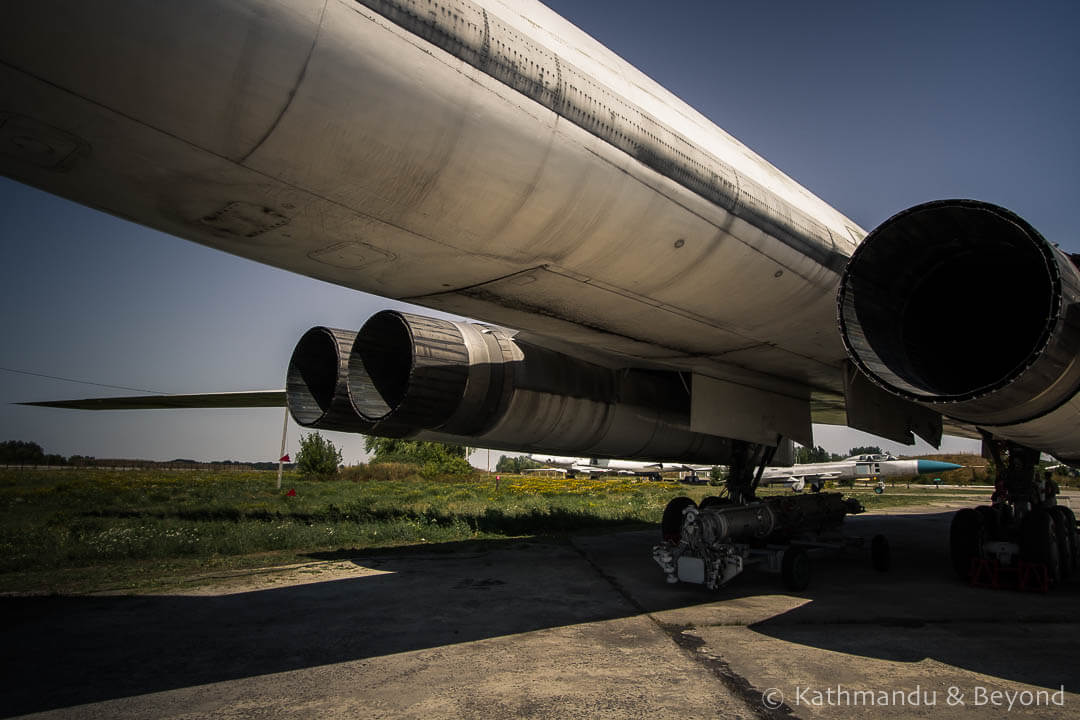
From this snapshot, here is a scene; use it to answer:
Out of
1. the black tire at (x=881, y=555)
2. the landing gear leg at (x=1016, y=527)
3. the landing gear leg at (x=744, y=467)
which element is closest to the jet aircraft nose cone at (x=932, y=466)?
the landing gear leg at (x=1016, y=527)

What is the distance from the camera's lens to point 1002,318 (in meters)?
5.62

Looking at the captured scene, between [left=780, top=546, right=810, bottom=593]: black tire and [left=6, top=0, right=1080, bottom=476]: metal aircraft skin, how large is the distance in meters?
1.63

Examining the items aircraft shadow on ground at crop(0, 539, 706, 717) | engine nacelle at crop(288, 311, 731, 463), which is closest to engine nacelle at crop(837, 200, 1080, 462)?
engine nacelle at crop(288, 311, 731, 463)

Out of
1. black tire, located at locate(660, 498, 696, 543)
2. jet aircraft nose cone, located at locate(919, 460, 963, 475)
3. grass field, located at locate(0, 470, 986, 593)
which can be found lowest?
grass field, located at locate(0, 470, 986, 593)

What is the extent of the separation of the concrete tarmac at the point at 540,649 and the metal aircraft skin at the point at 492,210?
1.67 metres

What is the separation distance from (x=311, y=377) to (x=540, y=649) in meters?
4.08

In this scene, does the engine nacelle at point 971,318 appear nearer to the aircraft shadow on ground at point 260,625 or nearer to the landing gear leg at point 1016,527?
the landing gear leg at point 1016,527

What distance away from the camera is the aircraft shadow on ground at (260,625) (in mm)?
4051

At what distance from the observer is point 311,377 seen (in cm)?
709

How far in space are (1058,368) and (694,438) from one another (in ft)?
17.5

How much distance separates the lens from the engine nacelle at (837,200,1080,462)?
3.64m

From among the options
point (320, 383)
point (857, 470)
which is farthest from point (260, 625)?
point (857, 470)

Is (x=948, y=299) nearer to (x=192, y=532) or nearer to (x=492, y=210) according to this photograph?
(x=492, y=210)

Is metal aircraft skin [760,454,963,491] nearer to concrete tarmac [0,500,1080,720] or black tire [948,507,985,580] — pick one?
black tire [948,507,985,580]
